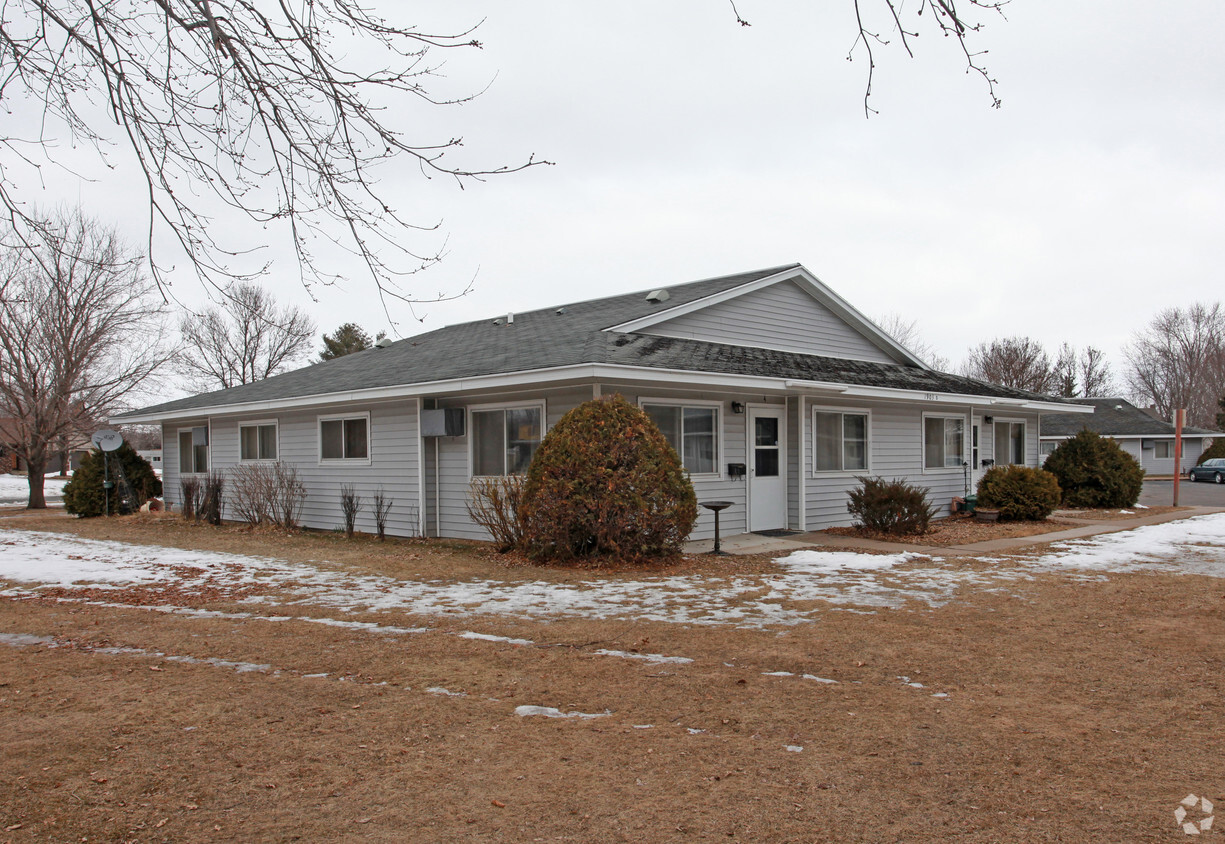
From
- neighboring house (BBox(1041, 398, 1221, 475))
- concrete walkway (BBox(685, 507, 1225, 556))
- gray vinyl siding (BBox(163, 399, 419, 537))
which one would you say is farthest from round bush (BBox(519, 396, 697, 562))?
neighboring house (BBox(1041, 398, 1221, 475))

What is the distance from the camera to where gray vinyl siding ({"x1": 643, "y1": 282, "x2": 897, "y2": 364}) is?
14.3 m

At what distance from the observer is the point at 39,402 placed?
909 inches

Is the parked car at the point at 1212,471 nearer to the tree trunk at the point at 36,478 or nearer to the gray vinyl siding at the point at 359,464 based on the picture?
the gray vinyl siding at the point at 359,464

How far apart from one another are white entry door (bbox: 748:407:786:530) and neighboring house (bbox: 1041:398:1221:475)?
30.4 m

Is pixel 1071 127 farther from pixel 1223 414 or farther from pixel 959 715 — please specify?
pixel 1223 414

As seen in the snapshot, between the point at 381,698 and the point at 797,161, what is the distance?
15.5 ft

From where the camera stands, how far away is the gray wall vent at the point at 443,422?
508 inches

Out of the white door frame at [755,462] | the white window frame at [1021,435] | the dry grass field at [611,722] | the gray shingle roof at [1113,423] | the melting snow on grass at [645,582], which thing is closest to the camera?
the dry grass field at [611,722]

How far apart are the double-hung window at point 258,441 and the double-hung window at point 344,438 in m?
1.78

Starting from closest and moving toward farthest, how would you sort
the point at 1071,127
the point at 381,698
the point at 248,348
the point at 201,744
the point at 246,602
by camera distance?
the point at 201,744
the point at 381,698
the point at 1071,127
the point at 246,602
the point at 248,348

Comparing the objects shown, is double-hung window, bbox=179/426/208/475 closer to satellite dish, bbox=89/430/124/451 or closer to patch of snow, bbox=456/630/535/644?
satellite dish, bbox=89/430/124/451

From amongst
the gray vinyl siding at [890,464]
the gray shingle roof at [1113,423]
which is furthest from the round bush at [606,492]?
the gray shingle roof at [1113,423]

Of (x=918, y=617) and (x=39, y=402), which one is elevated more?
(x=39, y=402)

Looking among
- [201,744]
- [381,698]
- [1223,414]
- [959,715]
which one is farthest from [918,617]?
[1223,414]
